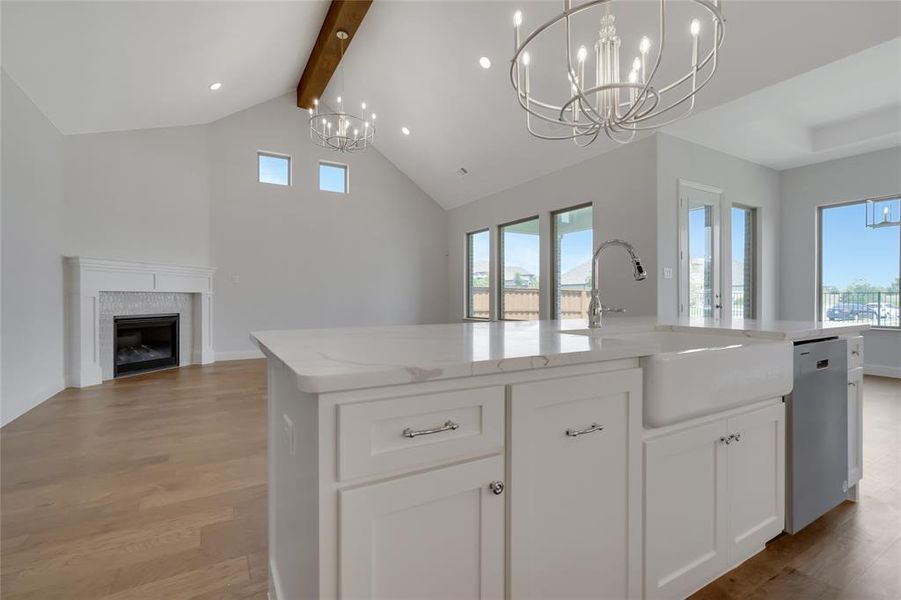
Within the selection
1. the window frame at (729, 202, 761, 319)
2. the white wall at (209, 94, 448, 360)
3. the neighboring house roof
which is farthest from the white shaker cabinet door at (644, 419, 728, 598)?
the white wall at (209, 94, 448, 360)

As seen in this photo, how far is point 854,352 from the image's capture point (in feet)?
6.96

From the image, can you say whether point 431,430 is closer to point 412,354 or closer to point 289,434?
point 412,354

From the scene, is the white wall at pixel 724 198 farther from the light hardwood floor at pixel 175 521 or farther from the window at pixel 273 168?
the window at pixel 273 168

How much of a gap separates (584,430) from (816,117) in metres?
5.59

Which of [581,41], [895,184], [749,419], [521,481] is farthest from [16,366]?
[895,184]

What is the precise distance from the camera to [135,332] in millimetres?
5379

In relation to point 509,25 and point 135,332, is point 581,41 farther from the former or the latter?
point 135,332

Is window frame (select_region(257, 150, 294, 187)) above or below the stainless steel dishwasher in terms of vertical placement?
above

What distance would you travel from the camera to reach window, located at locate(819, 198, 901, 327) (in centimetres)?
514

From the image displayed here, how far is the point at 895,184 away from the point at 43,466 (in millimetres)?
8249

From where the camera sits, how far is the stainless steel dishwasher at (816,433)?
5.66 feet

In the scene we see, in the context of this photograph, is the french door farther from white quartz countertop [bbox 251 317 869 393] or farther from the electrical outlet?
the electrical outlet

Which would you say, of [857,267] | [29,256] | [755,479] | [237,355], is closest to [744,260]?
[857,267]

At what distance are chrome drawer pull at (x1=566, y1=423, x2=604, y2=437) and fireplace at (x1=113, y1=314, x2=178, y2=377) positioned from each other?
5734 mm
